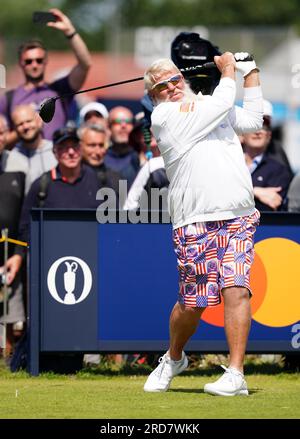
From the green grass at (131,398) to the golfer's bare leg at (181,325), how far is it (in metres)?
0.30

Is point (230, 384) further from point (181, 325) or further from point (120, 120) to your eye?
point (120, 120)

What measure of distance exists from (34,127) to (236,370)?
4985mm

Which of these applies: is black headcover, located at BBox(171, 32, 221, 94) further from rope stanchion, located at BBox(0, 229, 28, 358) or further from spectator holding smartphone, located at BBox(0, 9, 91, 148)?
rope stanchion, located at BBox(0, 229, 28, 358)

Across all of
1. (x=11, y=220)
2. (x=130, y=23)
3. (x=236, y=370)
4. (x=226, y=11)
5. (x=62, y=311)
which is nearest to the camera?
(x=236, y=370)

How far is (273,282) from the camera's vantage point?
443 inches

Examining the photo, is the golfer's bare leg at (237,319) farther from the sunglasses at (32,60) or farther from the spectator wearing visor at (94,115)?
the sunglasses at (32,60)

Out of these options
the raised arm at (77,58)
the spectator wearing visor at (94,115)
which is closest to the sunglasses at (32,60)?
the raised arm at (77,58)

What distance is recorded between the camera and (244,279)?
361 inches

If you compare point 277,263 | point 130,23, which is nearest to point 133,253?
point 277,263

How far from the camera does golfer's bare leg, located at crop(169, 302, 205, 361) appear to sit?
9383 mm

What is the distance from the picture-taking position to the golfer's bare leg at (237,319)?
9.16 m

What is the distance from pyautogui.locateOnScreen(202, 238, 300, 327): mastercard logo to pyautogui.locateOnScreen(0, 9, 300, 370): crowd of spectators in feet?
3.18

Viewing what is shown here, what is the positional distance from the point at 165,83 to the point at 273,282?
8.56ft
